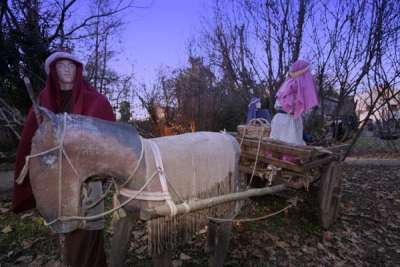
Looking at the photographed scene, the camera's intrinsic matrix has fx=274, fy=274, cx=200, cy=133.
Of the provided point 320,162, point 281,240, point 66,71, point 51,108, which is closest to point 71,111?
point 51,108

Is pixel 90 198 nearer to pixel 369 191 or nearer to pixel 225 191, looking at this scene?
pixel 225 191

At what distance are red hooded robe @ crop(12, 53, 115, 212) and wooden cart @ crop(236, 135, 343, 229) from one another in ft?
5.43

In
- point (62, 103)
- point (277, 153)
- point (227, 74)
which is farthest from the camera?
point (227, 74)

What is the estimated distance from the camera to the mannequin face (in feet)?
7.63

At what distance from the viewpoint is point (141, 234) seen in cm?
383

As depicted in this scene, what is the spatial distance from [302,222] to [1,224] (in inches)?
177

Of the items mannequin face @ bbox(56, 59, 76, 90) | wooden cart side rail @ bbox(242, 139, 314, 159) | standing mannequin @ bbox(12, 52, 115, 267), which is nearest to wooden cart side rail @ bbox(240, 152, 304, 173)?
wooden cart side rail @ bbox(242, 139, 314, 159)

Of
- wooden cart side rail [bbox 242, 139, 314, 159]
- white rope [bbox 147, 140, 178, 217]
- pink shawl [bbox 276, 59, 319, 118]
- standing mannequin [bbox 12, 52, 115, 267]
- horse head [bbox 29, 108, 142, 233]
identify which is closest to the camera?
horse head [bbox 29, 108, 142, 233]

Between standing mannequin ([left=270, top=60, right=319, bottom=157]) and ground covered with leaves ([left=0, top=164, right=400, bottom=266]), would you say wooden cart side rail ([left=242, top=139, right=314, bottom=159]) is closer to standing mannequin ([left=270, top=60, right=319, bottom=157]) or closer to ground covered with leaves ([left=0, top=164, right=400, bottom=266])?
ground covered with leaves ([left=0, top=164, right=400, bottom=266])

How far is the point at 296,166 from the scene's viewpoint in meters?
3.08

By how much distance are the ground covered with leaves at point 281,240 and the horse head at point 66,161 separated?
1.92m

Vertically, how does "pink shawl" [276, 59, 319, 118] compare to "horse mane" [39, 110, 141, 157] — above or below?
above

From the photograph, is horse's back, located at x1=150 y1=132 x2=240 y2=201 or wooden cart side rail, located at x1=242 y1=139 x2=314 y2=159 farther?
wooden cart side rail, located at x1=242 y1=139 x2=314 y2=159

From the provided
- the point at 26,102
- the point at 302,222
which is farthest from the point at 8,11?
the point at 302,222
